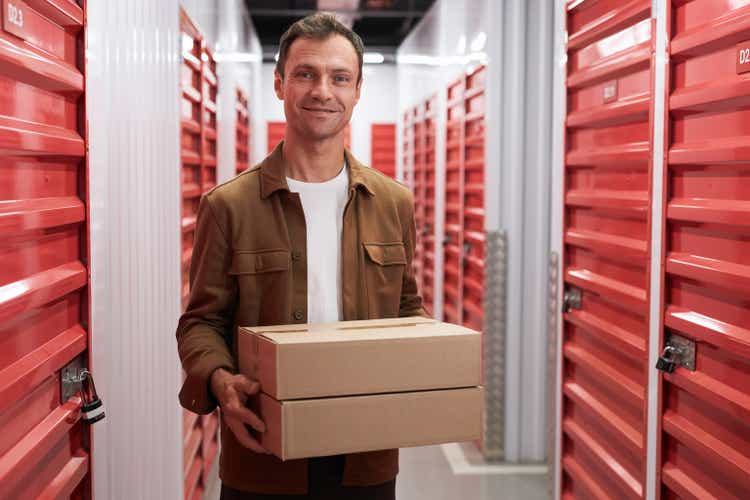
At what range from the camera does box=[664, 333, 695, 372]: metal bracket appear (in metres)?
2.73

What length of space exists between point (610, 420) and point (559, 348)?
2.04 feet

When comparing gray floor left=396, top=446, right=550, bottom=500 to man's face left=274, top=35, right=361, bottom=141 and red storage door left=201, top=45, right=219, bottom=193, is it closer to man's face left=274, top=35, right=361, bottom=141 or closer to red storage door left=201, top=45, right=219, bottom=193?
red storage door left=201, top=45, right=219, bottom=193

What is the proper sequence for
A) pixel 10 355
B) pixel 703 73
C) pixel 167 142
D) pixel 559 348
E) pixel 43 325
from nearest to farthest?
1. pixel 10 355
2. pixel 43 325
3. pixel 703 73
4. pixel 167 142
5. pixel 559 348

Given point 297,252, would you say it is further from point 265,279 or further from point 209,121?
point 209,121

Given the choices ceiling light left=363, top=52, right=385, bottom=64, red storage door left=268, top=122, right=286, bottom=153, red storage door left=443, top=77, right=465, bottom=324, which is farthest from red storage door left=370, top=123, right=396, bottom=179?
red storage door left=443, top=77, right=465, bottom=324

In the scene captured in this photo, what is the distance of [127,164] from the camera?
303 centimetres

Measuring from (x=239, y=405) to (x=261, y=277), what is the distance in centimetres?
37

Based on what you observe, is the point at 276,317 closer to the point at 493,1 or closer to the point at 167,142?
the point at 167,142

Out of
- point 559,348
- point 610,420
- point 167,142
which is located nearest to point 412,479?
point 559,348

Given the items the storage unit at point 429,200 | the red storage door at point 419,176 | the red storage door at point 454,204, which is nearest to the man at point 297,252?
the red storage door at point 454,204

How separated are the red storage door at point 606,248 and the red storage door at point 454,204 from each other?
8.97ft

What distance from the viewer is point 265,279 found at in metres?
2.31

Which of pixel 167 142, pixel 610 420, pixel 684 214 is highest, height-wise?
pixel 167 142

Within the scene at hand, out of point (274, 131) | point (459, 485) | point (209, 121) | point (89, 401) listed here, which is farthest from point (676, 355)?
point (274, 131)
